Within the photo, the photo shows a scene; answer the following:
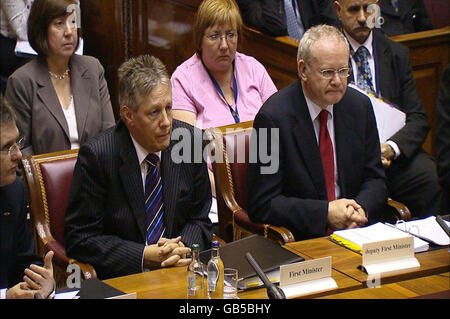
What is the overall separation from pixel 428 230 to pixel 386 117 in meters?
1.13

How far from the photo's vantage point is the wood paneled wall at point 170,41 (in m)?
4.67

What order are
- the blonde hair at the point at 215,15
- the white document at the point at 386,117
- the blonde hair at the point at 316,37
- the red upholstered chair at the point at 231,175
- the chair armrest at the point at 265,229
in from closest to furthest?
the chair armrest at the point at 265,229, the blonde hair at the point at 316,37, the red upholstered chair at the point at 231,175, the white document at the point at 386,117, the blonde hair at the point at 215,15

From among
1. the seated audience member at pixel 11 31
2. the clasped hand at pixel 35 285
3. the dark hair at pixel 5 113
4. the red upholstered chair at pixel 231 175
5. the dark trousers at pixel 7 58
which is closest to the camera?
the clasped hand at pixel 35 285

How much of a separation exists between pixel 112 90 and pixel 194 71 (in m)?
1.41

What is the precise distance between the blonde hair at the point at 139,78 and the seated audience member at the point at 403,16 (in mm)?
2761

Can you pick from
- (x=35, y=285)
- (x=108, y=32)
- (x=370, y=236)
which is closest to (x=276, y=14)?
(x=108, y=32)

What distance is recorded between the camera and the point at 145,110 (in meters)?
2.79

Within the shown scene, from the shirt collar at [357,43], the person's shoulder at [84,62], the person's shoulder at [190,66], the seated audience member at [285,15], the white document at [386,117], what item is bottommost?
the white document at [386,117]

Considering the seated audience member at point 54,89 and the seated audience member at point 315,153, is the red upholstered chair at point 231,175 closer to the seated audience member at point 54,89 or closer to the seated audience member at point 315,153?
the seated audience member at point 315,153

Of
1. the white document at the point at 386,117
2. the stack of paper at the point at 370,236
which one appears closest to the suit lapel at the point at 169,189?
the stack of paper at the point at 370,236
